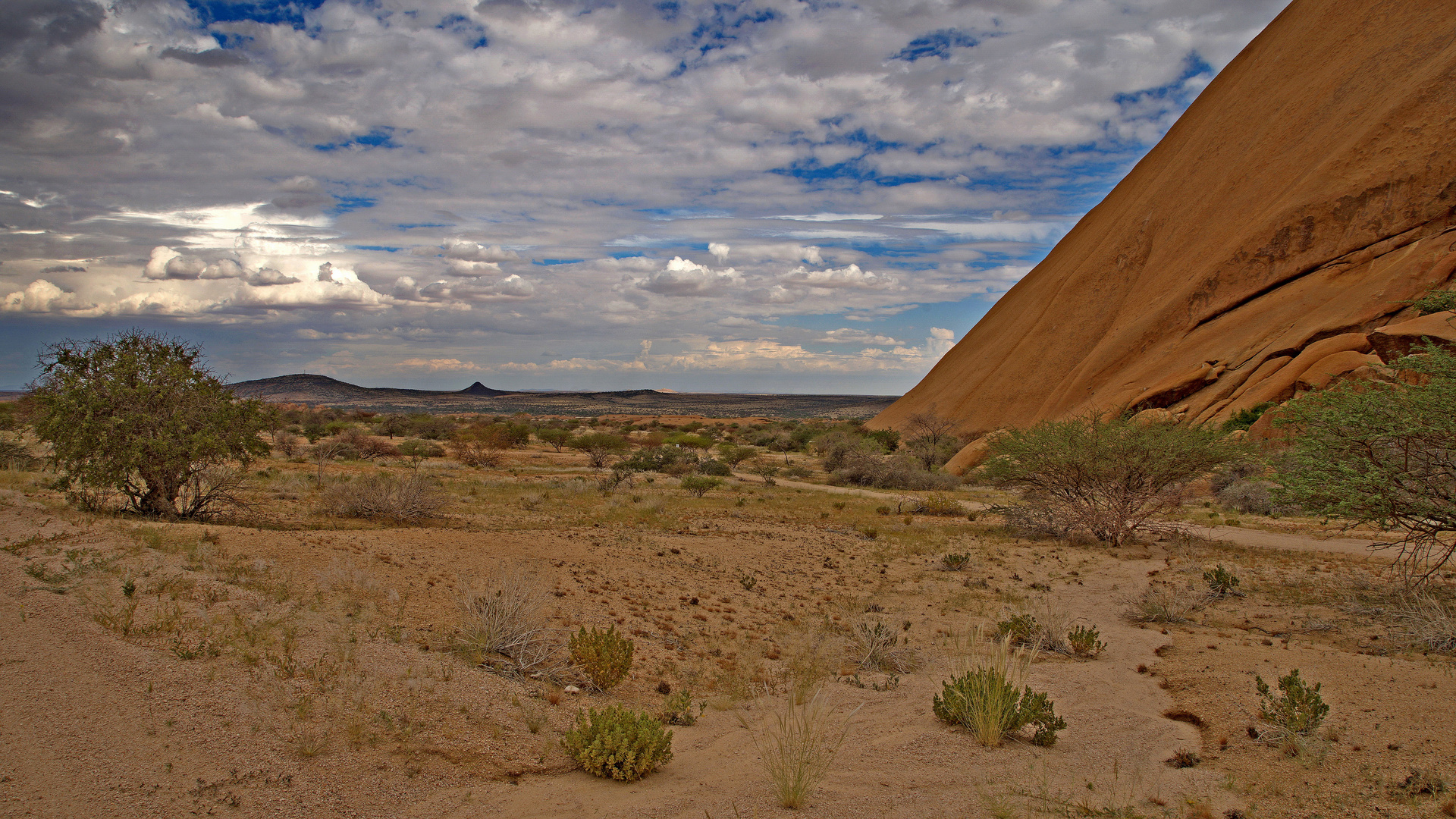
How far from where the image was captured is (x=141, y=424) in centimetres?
1145

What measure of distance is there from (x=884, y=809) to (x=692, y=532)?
11.5 meters

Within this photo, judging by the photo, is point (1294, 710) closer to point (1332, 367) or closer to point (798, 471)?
point (1332, 367)

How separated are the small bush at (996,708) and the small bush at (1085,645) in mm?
2479

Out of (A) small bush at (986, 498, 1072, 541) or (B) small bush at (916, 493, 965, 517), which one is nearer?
(A) small bush at (986, 498, 1072, 541)

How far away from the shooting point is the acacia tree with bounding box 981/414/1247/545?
49.5 feet

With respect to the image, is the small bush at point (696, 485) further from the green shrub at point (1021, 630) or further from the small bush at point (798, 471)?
the green shrub at point (1021, 630)

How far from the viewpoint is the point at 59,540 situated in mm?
8289

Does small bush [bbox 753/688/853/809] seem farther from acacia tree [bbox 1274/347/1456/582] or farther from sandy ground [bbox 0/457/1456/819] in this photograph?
acacia tree [bbox 1274/347/1456/582]

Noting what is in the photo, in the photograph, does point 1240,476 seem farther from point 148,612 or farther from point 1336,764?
point 148,612

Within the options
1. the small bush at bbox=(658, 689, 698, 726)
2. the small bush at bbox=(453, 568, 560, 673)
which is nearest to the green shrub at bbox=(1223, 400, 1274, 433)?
the small bush at bbox=(658, 689, 698, 726)

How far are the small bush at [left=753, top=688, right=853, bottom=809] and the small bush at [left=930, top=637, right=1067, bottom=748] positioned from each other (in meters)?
0.97

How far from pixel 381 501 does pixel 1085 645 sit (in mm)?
12914

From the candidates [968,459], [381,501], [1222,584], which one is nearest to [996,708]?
[1222,584]

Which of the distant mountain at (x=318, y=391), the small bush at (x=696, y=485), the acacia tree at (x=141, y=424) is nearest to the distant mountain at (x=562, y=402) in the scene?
the distant mountain at (x=318, y=391)
